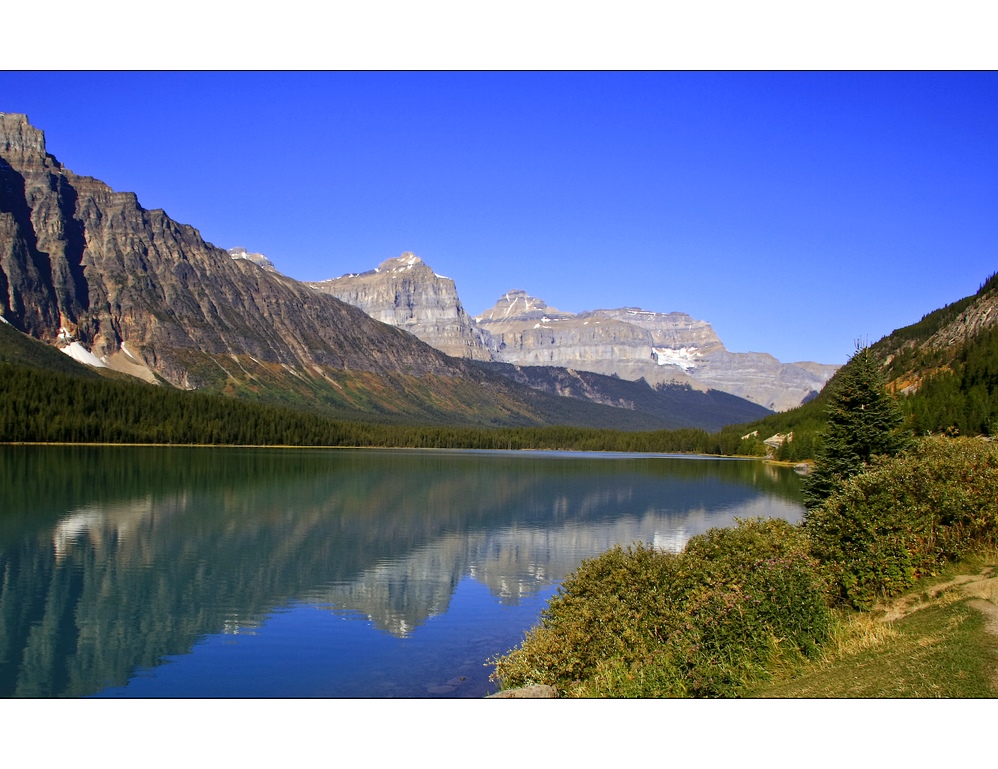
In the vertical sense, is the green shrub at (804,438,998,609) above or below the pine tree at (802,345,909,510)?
below

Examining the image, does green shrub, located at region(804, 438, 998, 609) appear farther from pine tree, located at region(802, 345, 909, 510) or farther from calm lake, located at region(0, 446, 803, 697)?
pine tree, located at region(802, 345, 909, 510)

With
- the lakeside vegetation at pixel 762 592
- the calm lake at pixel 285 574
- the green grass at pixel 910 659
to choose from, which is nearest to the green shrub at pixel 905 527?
the lakeside vegetation at pixel 762 592

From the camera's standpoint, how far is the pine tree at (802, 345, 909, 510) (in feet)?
159

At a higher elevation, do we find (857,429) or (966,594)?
(857,429)

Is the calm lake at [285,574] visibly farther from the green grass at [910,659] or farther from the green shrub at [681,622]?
the green grass at [910,659]

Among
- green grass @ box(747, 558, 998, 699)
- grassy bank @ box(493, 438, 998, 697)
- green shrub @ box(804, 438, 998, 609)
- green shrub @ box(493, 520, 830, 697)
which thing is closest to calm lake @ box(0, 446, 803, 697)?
green shrub @ box(493, 520, 830, 697)

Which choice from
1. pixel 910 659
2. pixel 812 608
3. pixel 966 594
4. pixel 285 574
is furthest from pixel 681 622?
pixel 285 574

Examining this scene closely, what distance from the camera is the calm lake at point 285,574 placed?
28.5m

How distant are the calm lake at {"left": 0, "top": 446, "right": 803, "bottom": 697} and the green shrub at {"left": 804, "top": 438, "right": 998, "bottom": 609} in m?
11.4

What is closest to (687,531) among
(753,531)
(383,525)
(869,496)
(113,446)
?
(383,525)

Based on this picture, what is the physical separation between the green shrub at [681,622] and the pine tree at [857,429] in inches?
790

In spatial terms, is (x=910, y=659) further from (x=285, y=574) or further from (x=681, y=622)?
(x=285, y=574)

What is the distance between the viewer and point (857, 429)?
49.3 meters

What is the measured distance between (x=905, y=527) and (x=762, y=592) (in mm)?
5869
